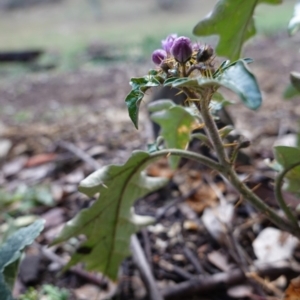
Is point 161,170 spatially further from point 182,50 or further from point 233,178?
point 182,50

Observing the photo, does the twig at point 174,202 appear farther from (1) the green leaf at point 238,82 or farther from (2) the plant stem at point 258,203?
(1) the green leaf at point 238,82

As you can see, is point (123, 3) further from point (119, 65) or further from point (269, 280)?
point (269, 280)

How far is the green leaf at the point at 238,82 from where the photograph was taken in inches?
17.6

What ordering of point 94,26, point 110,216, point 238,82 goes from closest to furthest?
point 238,82 → point 110,216 → point 94,26

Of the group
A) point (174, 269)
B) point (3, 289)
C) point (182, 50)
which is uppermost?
point (182, 50)

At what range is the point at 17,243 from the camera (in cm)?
63

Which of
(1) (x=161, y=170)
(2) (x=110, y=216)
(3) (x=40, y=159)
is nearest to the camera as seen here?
(2) (x=110, y=216)

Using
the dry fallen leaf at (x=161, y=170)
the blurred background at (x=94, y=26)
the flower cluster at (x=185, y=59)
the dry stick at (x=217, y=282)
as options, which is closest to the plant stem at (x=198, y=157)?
the flower cluster at (x=185, y=59)

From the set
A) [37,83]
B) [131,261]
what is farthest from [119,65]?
[131,261]

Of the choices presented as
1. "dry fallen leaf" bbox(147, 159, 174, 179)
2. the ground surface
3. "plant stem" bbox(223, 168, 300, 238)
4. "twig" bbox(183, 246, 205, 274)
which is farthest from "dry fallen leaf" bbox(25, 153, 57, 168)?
"plant stem" bbox(223, 168, 300, 238)

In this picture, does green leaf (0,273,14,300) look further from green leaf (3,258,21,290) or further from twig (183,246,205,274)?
twig (183,246,205,274)

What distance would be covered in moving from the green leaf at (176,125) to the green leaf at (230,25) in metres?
0.12

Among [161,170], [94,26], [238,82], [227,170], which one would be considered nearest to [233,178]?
[227,170]

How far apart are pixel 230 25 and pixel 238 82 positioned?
31cm
